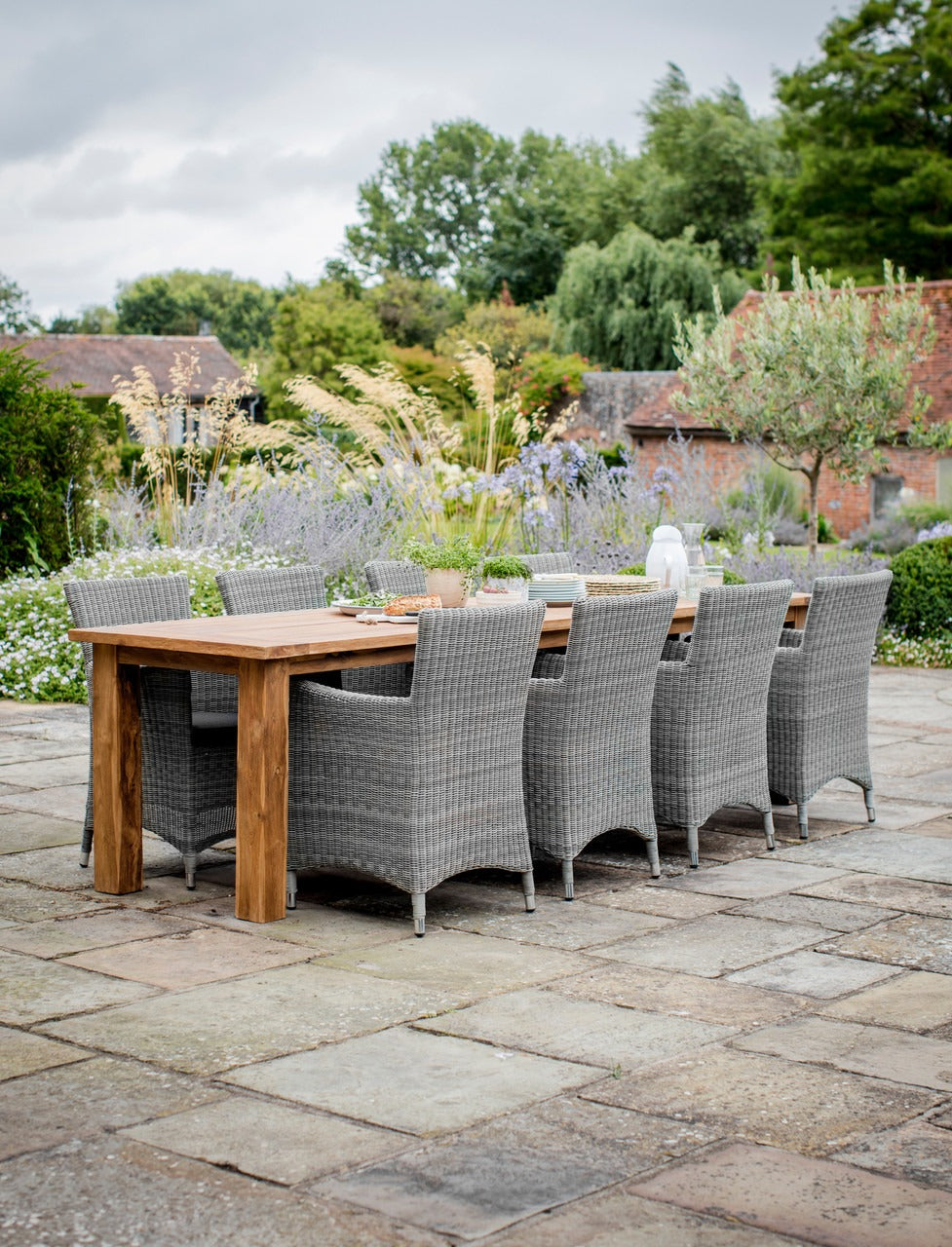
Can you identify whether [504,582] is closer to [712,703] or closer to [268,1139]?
[712,703]

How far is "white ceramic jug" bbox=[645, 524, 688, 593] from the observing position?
6016 millimetres

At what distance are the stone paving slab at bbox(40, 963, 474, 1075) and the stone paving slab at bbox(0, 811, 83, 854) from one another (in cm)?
168

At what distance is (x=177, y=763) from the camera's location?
15.5ft

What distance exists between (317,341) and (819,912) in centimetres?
3141

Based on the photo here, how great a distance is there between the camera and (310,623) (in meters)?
4.79

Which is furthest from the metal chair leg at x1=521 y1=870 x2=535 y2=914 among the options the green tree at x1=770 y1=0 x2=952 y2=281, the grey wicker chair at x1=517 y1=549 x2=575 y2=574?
the green tree at x1=770 y1=0 x2=952 y2=281

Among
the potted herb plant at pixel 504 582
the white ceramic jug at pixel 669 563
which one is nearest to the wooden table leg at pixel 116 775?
the potted herb plant at pixel 504 582

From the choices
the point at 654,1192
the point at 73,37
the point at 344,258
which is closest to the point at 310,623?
the point at 654,1192

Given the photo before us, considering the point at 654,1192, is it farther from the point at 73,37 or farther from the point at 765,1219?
the point at 73,37

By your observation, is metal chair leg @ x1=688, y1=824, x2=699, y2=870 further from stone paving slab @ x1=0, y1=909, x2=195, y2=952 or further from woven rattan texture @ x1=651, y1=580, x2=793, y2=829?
stone paving slab @ x1=0, y1=909, x2=195, y2=952

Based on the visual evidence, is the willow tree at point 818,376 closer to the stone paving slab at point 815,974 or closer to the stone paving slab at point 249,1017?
the stone paving slab at point 815,974

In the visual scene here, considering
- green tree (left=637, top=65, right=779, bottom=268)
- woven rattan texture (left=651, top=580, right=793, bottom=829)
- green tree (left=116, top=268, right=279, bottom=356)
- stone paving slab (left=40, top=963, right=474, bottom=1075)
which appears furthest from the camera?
green tree (left=116, top=268, right=279, bottom=356)

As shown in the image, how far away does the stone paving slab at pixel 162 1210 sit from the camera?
7.72 feet

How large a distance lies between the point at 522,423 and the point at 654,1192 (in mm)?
7778
